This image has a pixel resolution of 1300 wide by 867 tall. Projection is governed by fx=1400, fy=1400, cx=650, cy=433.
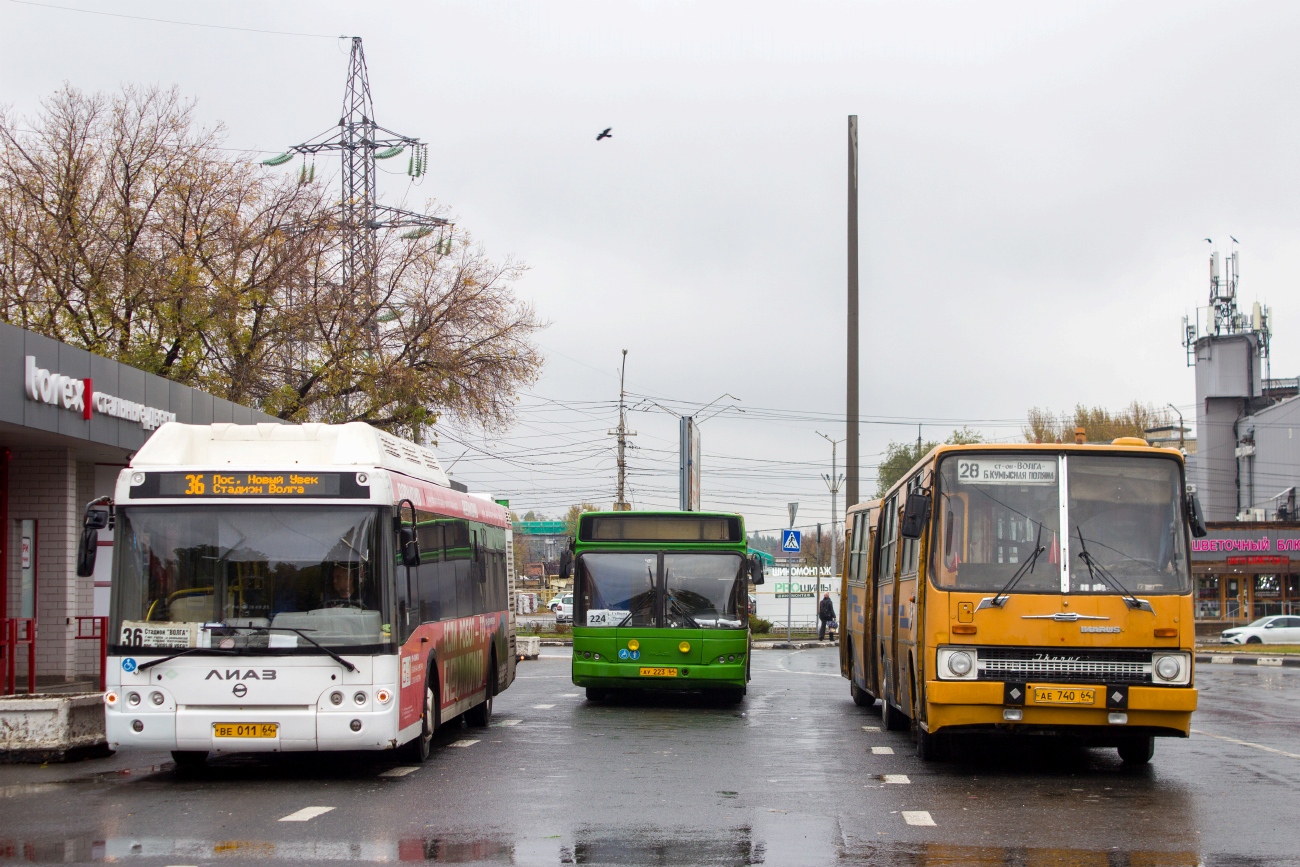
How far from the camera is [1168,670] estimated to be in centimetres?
1138

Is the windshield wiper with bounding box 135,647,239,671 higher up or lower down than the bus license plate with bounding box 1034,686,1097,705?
higher up

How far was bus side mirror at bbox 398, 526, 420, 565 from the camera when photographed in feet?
38.1

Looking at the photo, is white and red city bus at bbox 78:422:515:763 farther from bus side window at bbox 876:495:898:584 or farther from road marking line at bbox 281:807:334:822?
bus side window at bbox 876:495:898:584

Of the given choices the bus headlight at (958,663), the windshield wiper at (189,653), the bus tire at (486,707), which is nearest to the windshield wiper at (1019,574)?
the bus headlight at (958,663)

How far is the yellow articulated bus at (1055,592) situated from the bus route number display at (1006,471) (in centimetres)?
1

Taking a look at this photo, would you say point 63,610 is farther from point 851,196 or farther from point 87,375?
point 851,196

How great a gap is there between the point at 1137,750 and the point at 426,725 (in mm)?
6478

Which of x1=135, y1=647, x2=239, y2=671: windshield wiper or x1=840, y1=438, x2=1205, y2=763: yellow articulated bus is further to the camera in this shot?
x1=840, y1=438, x2=1205, y2=763: yellow articulated bus

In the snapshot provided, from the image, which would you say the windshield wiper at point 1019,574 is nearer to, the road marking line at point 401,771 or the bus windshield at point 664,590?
the road marking line at point 401,771

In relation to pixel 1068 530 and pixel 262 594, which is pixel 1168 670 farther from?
pixel 262 594

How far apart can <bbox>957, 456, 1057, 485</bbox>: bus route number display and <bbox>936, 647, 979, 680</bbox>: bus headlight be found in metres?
1.47

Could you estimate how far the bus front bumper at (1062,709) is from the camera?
1135cm

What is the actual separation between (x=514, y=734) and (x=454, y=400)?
75.0 feet

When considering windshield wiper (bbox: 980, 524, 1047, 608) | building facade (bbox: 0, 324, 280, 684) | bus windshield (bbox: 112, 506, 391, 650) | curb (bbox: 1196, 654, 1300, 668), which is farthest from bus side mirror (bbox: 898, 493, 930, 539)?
curb (bbox: 1196, 654, 1300, 668)
